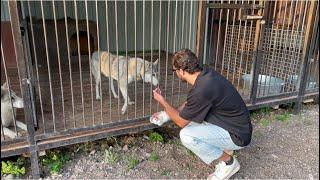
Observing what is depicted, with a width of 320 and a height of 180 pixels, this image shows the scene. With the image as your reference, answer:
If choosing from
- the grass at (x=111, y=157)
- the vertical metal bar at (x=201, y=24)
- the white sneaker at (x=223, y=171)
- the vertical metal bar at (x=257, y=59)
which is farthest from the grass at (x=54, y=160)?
the vertical metal bar at (x=257, y=59)

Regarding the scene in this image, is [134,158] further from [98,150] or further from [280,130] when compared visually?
[280,130]

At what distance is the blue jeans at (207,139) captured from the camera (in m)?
3.12

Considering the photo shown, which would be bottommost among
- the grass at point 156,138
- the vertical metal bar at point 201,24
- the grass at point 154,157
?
the grass at point 154,157

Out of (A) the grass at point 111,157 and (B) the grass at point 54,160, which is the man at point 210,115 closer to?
(A) the grass at point 111,157

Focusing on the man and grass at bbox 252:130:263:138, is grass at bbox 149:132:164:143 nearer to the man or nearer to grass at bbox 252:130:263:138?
the man

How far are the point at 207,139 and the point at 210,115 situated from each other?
0.25 m

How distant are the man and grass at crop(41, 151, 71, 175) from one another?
4.87ft

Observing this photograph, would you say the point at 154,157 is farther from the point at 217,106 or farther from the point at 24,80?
the point at 24,80

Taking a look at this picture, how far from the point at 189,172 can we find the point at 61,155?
160 centimetres

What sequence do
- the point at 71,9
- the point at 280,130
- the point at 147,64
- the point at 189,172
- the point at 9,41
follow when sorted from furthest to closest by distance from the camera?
the point at 71,9 → the point at 9,41 → the point at 280,130 → the point at 147,64 → the point at 189,172

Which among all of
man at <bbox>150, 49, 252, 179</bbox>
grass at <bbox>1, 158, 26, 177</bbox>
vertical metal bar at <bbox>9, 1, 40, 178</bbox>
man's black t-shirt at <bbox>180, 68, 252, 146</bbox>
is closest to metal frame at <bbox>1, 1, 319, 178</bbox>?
vertical metal bar at <bbox>9, 1, 40, 178</bbox>

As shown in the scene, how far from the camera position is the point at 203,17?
13.2ft

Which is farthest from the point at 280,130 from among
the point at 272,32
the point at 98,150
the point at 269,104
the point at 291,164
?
the point at 98,150

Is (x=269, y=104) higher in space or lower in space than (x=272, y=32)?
lower
